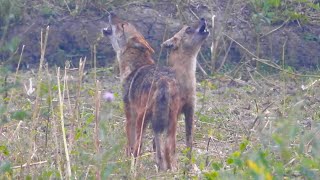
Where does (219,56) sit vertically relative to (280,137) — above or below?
below

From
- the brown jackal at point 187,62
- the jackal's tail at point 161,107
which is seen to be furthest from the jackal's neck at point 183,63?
the jackal's tail at point 161,107

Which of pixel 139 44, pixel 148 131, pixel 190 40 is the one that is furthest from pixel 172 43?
pixel 148 131

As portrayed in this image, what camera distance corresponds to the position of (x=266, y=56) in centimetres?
1093

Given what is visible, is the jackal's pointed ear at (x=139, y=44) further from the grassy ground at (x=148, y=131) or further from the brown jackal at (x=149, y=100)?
the grassy ground at (x=148, y=131)

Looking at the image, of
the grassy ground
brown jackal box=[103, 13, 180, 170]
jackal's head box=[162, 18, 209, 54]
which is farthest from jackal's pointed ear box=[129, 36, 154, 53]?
the grassy ground

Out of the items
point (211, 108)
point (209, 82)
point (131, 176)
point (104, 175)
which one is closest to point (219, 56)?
point (209, 82)

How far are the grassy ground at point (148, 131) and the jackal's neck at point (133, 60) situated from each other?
303mm

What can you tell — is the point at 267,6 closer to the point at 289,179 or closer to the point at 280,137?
the point at 289,179

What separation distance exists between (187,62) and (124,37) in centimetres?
74

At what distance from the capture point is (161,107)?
252 inches

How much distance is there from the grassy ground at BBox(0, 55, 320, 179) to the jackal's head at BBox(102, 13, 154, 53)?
45 centimetres

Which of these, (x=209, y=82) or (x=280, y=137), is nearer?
(x=280, y=137)

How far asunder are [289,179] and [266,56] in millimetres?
6354

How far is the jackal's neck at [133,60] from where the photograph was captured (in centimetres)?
720
